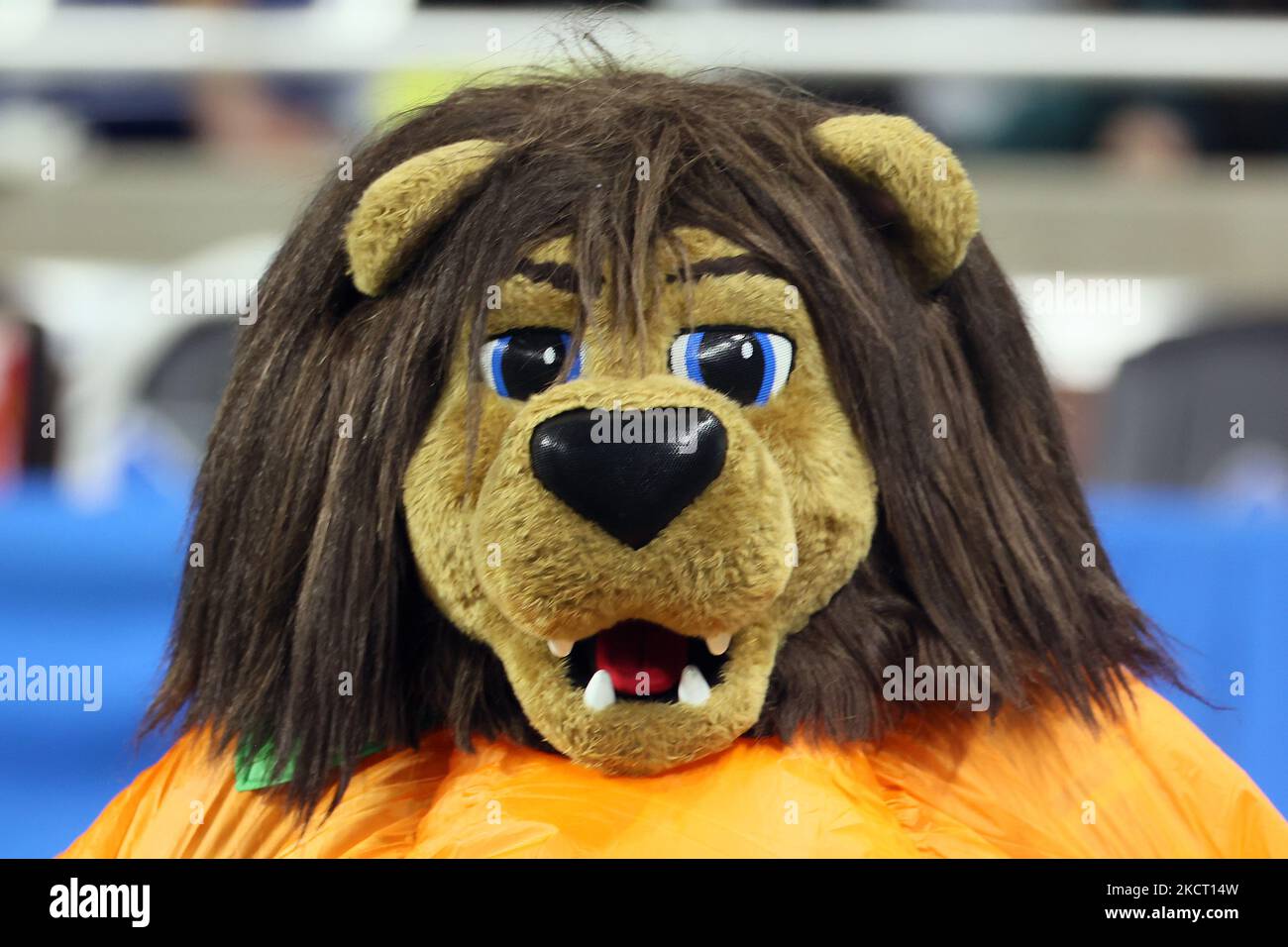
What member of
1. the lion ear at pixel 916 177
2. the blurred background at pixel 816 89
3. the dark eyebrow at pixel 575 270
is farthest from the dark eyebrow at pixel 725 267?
the blurred background at pixel 816 89

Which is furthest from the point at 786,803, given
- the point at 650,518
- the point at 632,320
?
the point at 632,320

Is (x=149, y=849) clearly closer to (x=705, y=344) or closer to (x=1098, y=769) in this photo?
(x=705, y=344)

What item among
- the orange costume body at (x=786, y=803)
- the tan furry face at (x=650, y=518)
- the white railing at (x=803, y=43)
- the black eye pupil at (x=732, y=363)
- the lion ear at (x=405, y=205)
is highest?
the white railing at (x=803, y=43)

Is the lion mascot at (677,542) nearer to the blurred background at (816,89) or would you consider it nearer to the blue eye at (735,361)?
the blue eye at (735,361)

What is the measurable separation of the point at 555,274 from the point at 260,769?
429mm

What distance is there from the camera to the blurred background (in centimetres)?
267

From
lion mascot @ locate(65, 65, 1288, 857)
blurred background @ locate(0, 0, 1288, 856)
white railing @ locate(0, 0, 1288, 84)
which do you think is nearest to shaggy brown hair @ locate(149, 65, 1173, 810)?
lion mascot @ locate(65, 65, 1288, 857)

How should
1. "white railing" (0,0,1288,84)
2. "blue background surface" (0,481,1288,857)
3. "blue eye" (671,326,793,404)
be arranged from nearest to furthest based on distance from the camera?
"blue eye" (671,326,793,404), "blue background surface" (0,481,1288,857), "white railing" (0,0,1288,84)

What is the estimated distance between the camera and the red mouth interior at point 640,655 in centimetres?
102

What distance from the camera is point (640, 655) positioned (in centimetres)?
103

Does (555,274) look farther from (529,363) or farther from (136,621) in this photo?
(136,621)

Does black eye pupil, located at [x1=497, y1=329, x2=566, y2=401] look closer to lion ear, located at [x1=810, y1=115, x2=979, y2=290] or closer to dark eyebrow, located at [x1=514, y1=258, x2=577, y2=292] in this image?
dark eyebrow, located at [x1=514, y1=258, x2=577, y2=292]

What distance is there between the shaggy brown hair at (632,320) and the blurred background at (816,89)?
4.54 feet

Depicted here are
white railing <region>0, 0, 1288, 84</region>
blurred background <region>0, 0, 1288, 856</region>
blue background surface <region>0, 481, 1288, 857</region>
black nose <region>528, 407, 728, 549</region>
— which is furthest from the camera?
white railing <region>0, 0, 1288, 84</region>
